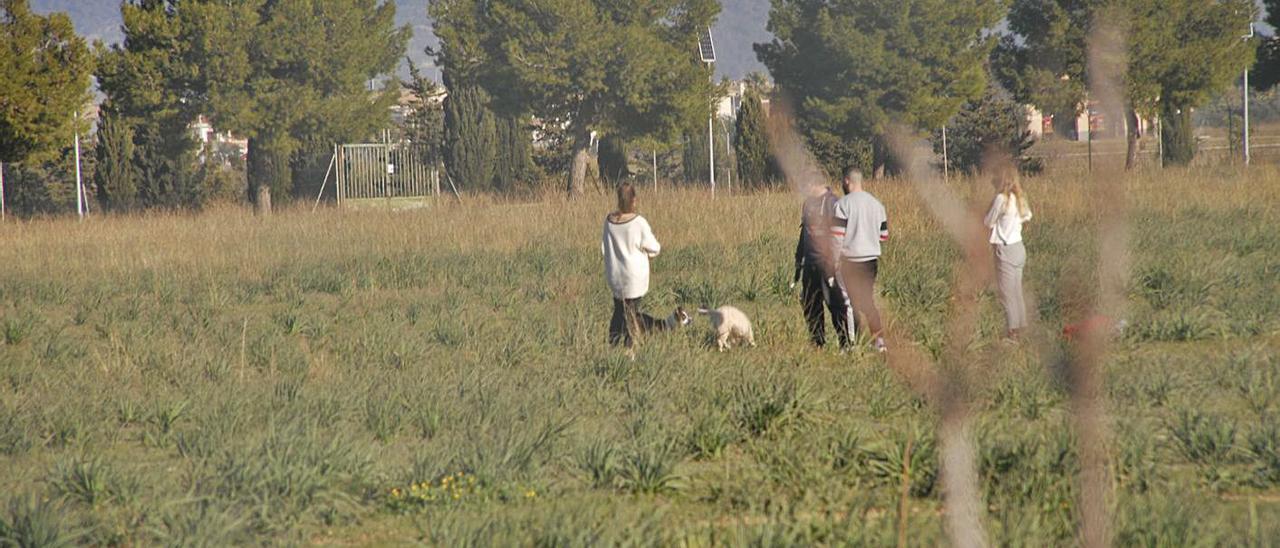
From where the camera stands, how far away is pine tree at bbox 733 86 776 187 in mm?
39844

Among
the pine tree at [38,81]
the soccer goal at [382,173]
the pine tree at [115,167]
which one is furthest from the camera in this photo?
the soccer goal at [382,173]

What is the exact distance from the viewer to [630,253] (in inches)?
366

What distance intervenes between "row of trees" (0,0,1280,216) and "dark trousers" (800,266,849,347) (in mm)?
21082

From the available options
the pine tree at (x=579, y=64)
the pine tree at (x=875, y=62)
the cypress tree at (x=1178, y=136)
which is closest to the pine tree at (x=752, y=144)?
the pine tree at (x=579, y=64)

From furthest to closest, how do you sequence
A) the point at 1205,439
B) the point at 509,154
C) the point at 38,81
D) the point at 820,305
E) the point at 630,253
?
the point at 509,154 < the point at 38,81 < the point at 820,305 < the point at 630,253 < the point at 1205,439

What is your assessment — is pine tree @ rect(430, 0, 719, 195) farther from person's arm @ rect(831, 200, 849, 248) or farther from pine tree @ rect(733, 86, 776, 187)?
person's arm @ rect(831, 200, 849, 248)

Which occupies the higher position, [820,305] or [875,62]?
[875,62]

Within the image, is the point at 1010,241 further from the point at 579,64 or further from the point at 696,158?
the point at 696,158

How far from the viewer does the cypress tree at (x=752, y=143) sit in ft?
131

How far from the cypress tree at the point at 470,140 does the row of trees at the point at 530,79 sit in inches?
2.5

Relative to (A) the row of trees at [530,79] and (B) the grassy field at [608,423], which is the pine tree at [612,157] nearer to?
(A) the row of trees at [530,79]

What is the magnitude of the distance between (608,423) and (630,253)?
278 cm

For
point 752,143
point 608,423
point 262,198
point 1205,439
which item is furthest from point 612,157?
point 1205,439

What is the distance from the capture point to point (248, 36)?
35.3 metres
